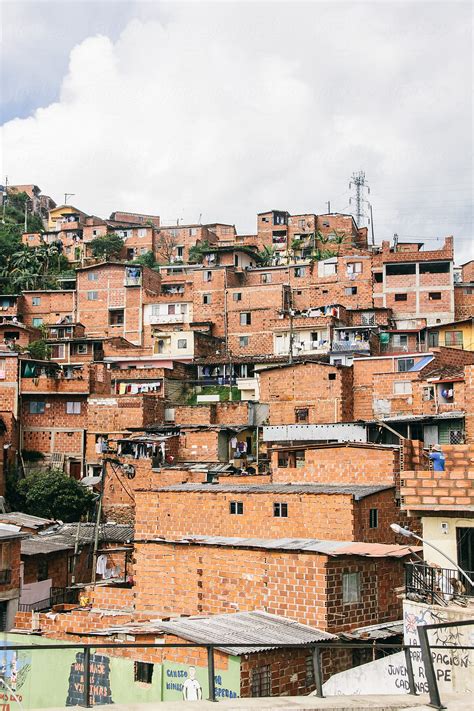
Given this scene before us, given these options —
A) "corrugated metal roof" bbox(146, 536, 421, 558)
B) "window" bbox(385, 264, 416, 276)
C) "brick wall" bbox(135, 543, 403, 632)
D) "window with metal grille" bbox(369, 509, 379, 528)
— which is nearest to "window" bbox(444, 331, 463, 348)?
"window" bbox(385, 264, 416, 276)

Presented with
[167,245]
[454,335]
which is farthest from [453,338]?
[167,245]

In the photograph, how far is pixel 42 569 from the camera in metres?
25.7

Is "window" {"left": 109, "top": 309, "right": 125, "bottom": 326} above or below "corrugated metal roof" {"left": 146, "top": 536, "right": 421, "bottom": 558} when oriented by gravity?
above

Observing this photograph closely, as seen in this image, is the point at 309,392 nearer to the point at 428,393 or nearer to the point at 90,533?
the point at 428,393

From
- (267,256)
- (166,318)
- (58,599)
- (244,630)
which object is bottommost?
(58,599)

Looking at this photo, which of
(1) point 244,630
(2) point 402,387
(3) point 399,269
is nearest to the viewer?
(1) point 244,630

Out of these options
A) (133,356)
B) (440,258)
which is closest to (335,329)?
(440,258)

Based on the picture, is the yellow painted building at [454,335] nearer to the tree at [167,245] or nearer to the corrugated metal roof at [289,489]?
the corrugated metal roof at [289,489]

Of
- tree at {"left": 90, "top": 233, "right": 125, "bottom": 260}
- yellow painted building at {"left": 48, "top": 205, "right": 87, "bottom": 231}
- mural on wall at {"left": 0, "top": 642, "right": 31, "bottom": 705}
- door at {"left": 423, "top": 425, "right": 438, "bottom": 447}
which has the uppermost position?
yellow painted building at {"left": 48, "top": 205, "right": 87, "bottom": 231}

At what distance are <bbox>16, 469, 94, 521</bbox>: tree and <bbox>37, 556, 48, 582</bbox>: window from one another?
8774 mm

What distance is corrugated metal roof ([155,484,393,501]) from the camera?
2098 cm

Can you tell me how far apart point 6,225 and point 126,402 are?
41.9m

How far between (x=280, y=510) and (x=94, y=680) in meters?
8.28

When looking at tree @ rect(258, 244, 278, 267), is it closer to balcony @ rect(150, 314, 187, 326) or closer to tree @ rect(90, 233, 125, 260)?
balcony @ rect(150, 314, 187, 326)
